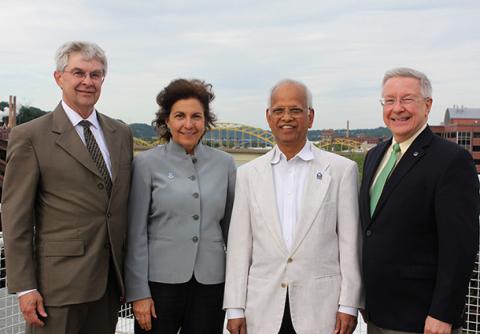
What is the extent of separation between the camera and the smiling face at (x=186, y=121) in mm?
2617

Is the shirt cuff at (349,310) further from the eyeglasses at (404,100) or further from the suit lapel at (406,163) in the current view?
the eyeglasses at (404,100)

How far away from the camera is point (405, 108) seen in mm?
2268

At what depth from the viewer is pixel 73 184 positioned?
7.75 feet

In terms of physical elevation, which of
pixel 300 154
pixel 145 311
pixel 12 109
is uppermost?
pixel 12 109

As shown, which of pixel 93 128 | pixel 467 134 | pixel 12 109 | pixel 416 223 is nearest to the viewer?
pixel 416 223

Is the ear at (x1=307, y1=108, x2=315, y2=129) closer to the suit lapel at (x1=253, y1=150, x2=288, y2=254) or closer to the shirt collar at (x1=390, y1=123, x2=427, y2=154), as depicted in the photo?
the suit lapel at (x1=253, y1=150, x2=288, y2=254)

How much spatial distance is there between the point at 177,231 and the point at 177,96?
74 cm

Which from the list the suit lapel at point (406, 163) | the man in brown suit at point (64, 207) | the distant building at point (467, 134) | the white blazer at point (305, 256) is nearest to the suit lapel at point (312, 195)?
the white blazer at point (305, 256)

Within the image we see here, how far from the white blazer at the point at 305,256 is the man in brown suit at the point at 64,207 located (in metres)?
0.67

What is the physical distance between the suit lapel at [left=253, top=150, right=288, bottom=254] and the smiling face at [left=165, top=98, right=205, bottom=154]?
41 centimetres

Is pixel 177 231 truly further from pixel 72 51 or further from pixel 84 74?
pixel 72 51

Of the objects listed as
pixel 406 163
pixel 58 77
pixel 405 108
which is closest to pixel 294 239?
pixel 406 163

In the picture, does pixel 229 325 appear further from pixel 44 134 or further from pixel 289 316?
pixel 44 134

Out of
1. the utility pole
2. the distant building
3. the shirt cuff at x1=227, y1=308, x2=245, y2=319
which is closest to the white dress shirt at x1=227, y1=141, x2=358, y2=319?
the shirt cuff at x1=227, y1=308, x2=245, y2=319
